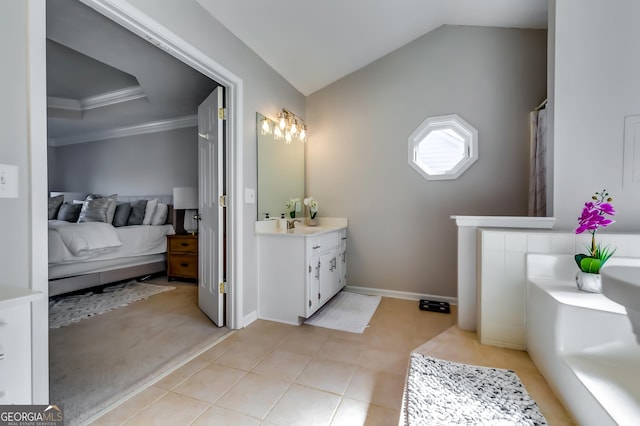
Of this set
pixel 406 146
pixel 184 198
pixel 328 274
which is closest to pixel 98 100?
pixel 184 198

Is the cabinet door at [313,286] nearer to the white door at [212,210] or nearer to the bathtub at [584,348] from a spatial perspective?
the white door at [212,210]

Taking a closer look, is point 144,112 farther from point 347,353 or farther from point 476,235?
point 476,235

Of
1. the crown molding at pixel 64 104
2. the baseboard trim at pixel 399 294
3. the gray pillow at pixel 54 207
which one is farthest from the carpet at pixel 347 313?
the crown molding at pixel 64 104

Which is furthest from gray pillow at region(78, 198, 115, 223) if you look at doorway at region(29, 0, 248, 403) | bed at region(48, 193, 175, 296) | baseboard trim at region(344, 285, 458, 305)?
baseboard trim at region(344, 285, 458, 305)

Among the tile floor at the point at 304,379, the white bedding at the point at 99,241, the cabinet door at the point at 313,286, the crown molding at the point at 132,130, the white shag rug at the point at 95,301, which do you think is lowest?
the white shag rug at the point at 95,301

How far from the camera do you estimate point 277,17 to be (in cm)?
209

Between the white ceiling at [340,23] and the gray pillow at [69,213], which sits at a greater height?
the white ceiling at [340,23]

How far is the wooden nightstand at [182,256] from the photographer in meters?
3.49

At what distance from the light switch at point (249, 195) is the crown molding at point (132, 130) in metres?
2.54

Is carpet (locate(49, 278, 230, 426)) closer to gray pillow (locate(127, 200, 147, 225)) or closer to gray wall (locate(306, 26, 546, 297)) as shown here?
gray pillow (locate(127, 200, 147, 225))

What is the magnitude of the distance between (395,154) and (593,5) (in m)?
1.72

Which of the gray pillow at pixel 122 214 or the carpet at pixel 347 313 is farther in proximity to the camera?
the gray pillow at pixel 122 214

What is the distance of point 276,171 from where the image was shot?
107 inches

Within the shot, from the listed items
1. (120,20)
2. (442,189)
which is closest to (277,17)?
(120,20)
